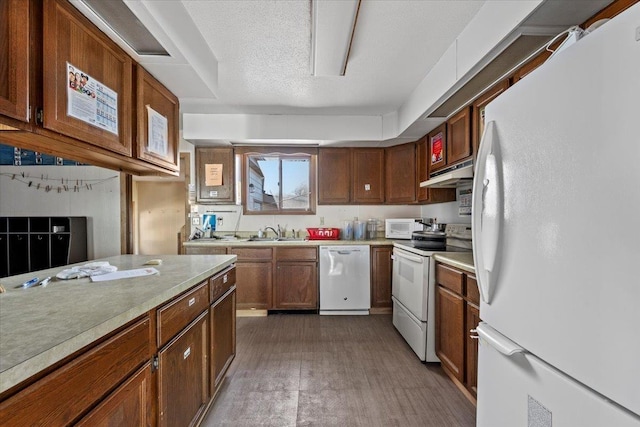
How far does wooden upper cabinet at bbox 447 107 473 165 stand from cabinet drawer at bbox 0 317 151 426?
253cm

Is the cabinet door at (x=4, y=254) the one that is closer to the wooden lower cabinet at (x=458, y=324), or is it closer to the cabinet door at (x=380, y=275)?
the cabinet door at (x=380, y=275)

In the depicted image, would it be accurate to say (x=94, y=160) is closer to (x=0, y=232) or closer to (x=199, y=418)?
(x=199, y=418)

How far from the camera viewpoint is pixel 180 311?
1.36 meters

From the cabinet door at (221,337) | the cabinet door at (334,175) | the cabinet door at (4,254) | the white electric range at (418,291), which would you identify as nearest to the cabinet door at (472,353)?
the white electric range at (418,291)

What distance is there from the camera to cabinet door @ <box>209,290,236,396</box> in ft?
5.86

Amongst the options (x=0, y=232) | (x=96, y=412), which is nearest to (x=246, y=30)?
(x=96, y=412)

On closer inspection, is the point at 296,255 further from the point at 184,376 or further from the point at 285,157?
the point at 184,376

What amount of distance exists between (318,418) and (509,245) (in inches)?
59.4

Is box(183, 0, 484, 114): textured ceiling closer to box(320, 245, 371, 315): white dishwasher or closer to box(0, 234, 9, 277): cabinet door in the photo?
box(320, 245, 371, 315): white dishwasher

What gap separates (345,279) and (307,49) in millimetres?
2479

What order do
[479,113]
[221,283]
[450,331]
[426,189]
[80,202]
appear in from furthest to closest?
1. [80,202]
2. [426,189]
3. [479,113]
4. [450,331]
5. [221,283]

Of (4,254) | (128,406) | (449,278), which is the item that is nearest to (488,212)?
(449,278)

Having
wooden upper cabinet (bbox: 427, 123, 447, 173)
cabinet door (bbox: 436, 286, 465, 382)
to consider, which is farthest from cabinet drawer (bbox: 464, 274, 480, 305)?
wooden upper cabinet (bbox: 427, 123, 447, 173)

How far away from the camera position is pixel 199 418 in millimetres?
1589
